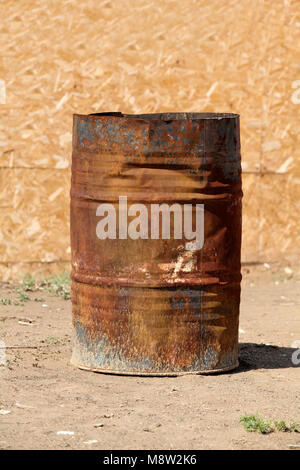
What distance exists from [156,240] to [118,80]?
3.46m

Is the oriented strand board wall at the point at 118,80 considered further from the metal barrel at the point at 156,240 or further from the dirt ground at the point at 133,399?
the metal barrel at the point at 156,240

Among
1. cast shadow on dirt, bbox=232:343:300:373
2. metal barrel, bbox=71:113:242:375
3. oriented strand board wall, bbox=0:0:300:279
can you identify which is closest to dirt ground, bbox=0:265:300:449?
cast shadow on dirt, bbox=232:343:300:373

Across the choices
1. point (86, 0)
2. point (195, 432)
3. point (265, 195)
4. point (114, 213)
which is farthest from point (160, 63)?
point (195, 432)

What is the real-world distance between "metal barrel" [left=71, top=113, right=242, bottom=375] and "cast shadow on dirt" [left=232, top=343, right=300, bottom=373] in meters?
0.44

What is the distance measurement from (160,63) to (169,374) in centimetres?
383

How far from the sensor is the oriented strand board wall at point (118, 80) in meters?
8.39

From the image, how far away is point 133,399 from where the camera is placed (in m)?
5.14

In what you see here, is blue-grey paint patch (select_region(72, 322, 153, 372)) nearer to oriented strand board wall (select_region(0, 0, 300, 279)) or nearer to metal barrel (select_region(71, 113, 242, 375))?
metal barrel (select_region(71, 113, 242, 375))

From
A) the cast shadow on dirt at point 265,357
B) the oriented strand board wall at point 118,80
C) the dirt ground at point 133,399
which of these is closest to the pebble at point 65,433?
the dirt ground at point 133,399

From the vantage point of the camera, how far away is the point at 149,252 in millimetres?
5383

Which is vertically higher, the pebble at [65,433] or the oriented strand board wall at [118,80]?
the oriented strand board wall at [118,80]

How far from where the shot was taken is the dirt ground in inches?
176

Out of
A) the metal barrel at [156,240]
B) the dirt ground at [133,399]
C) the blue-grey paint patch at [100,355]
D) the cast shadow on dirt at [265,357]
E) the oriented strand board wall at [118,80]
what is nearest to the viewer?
the dirt ground at [133,399]
